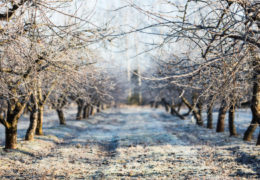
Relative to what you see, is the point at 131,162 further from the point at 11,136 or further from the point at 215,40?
the point at 215,40

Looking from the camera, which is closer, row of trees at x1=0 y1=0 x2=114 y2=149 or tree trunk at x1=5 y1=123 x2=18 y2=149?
row of trees at x1=0 y1=0 x2=114 y2=149

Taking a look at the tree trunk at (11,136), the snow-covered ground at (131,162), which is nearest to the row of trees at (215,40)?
the snow-covered ground at (131,162)

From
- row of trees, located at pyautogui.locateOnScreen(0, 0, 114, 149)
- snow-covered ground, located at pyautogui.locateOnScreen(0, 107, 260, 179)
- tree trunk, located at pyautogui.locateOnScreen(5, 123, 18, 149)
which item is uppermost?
row of trees, located at pyautogui.locateOnScreen(0, 0, 114, 149)

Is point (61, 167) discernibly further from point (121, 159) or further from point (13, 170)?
point (121, 159)

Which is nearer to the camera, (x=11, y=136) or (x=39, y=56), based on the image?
(x=39, y=56)

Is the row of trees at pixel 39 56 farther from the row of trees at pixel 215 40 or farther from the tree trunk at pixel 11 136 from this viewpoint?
the row of trees at pixel 215 40

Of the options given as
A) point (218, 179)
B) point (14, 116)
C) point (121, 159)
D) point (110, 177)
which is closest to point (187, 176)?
point (218, 179)

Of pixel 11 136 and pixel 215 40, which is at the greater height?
pixel 215 40

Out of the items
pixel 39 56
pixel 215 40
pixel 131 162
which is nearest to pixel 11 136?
pixel 39 56

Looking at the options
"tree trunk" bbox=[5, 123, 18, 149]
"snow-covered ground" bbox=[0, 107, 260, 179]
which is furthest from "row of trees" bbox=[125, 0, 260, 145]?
"tree trunk" bbox=[5, 123, 18, 149]

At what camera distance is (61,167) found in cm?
870

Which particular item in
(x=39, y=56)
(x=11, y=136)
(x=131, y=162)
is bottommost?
(x=131, y=162)

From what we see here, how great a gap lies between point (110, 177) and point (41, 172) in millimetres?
2296

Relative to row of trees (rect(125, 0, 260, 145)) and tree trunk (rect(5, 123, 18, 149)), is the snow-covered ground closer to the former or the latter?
tree trunk (rect(5, 123, 18, 149))
